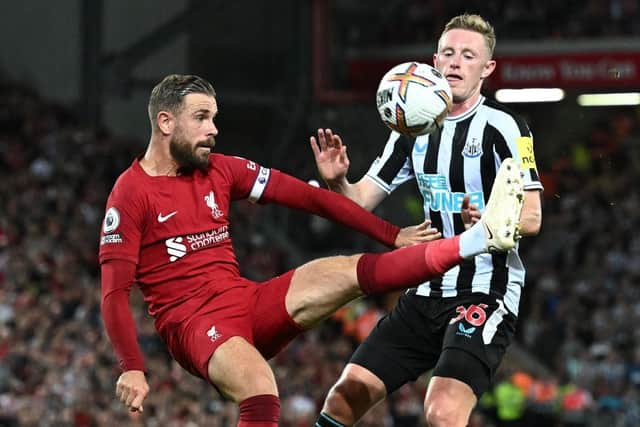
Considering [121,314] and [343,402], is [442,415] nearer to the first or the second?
[343,402]

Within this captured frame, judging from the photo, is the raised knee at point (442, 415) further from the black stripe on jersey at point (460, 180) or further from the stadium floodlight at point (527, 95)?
the stadium floodlight at point (527, 95)

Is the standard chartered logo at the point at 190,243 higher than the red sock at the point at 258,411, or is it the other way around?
the standard chartered logo at the point at 190,243

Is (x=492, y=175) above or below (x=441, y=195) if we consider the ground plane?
above

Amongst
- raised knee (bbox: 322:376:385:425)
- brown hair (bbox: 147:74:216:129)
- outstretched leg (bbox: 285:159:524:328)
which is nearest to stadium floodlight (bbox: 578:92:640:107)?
raised knee (bbox: 322:376:385:425)

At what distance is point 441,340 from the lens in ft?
19.2

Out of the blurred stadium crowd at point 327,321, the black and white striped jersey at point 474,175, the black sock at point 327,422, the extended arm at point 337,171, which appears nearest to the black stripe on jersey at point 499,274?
the black and white striped jersey at point 474,175

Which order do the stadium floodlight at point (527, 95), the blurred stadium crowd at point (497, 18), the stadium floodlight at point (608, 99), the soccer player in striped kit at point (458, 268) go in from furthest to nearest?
the stadium floodlight at point (608, 99), the stadium floodlight at point (527, 95), the blurred stadium crowd at point (497, 18), the soccer player in striped kit at point (458, 268)

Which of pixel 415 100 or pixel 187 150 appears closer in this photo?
pixel 415 100

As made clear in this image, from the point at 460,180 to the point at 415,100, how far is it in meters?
0.48

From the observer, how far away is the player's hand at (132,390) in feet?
17.8

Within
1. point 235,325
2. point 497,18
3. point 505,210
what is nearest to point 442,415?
point 505,210

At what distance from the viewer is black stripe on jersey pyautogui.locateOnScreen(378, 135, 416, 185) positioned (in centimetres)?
614

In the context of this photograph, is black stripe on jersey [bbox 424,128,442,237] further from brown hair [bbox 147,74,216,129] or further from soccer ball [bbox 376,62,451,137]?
brown hair [bbox 147,74,216,129]

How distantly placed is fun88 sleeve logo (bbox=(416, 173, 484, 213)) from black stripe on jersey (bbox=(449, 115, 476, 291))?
0.03 m
